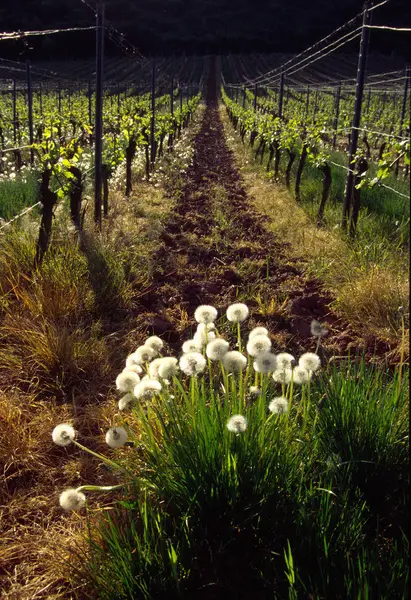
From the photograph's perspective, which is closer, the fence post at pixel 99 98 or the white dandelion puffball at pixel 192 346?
the white dandelion puffball at pixel 192 346

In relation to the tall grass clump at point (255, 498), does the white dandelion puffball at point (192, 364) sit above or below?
above

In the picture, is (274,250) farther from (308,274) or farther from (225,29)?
(225,29)

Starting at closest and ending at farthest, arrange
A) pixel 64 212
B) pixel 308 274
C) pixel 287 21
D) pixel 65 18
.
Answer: pixel 308 274 < pixel 64 212 < pixel 65 18 < pixel 287 21

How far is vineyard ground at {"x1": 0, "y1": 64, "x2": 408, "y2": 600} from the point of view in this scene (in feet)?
7.04

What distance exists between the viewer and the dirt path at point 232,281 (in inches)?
151

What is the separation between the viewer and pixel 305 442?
1.91 m

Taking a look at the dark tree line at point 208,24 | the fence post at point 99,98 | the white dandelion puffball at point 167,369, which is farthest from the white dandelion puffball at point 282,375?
the dark tree line at point 208,24

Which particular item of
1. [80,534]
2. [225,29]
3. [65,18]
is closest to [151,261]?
[80,534]

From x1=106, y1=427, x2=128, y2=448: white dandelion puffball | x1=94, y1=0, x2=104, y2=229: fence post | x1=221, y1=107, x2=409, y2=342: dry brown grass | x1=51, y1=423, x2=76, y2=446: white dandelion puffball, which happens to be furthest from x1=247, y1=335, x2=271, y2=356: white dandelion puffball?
x1=94, y1=0, x2=104, y2=229: fence post

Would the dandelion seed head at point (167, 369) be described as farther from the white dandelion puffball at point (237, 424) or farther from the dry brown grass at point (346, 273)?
the dry brown grass at point (346, 273)

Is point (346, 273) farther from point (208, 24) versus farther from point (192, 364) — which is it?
point (208, 24)

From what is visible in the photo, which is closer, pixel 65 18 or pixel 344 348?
pixel 344 348

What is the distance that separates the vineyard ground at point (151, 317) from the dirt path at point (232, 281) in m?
0.01

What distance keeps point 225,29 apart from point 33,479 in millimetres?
96195
